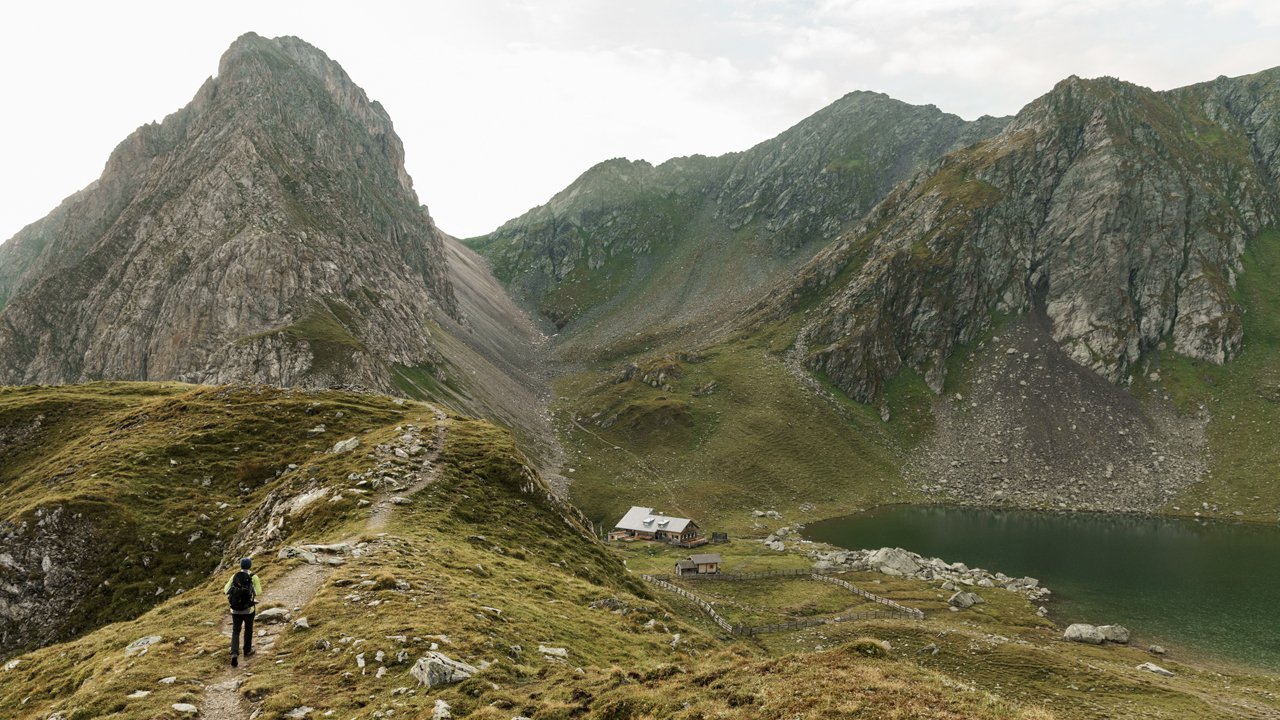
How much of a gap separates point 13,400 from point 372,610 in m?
61.4

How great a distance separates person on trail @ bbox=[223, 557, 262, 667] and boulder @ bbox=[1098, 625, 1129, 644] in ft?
243

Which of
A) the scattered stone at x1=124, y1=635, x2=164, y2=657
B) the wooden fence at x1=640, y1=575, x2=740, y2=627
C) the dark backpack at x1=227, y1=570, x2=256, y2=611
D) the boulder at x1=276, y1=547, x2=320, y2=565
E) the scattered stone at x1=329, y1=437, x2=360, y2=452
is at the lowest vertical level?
the wooden fence at x1=640, y1=575, x2=740, y2=627

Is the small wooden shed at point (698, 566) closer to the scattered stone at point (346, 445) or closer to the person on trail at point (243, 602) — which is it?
the scattered stone at point (346, 445)

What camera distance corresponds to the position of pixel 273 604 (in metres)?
23.8

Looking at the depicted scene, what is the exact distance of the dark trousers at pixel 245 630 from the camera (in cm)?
1995

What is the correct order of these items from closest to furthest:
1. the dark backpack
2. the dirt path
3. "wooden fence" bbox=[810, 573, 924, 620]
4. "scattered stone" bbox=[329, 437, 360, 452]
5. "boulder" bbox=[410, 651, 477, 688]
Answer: the dirt path, "boulder" bbox=[410, 651, 477, 688], the dark backpack, "scattered stone" bbox=[329, 437, 360, 452], "wooden fence" bbox=[810, 573, 924, 620]

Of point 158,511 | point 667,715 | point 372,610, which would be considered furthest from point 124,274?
point 667,715

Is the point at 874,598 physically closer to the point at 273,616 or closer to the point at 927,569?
the point at 927,569

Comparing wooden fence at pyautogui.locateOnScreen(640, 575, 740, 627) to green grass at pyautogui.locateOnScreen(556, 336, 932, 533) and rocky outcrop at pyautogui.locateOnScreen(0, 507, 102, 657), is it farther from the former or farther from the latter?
rocky outcrop at pyautogui.locateOnScreen(0, 507, 102, 657)

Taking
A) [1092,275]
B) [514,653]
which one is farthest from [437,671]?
[1092,275]

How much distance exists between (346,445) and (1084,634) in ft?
232

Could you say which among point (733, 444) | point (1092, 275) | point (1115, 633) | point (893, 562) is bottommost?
point (893, 562)

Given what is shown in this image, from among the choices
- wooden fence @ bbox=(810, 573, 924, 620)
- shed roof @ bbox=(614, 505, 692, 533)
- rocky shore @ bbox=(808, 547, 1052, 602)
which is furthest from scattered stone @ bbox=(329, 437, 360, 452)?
shed roof @ bbox=(614, 505, 692, 533)

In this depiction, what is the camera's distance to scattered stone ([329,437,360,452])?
1818 inches
